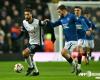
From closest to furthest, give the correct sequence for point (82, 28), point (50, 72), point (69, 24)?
point (69, 24), point (50, 72), point (82, 28)

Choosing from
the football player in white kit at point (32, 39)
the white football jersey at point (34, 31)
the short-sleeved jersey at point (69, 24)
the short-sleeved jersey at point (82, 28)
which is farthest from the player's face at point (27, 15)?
the short-sleeved jersey at point (82, 28)

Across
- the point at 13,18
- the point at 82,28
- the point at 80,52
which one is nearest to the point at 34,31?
the point at 80,52

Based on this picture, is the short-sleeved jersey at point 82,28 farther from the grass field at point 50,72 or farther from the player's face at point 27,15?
the player's face at point 27,15

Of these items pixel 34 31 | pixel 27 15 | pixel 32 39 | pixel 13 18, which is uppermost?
pixel 27 15

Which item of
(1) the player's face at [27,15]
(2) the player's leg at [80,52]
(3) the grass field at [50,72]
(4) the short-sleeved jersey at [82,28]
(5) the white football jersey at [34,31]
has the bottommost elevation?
(3) the grass field at [50,72]

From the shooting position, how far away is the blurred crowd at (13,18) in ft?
90.1

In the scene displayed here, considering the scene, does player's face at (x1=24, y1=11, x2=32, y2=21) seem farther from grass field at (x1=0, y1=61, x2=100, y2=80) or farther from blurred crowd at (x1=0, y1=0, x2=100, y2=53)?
blurred crowd at (x1=0, y1=0, x2=100, y2=53)

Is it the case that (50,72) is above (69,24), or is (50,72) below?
below

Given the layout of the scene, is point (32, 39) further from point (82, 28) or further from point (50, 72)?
point (82, 28)

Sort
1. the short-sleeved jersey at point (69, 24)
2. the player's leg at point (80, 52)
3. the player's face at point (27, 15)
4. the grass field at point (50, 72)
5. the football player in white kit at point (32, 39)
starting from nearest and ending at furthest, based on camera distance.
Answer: the grass field at point (50, 72), the player's face at point (27, 15), the football player in white kit at point (32, 39), the player's leg at point (80, 52), the short-sleeved jersey at point (69, 24)

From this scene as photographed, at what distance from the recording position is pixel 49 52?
88.8 ft

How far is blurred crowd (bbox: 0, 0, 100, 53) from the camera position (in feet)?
90.1

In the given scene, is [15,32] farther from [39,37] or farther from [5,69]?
[39,37]

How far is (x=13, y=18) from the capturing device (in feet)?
93.8
